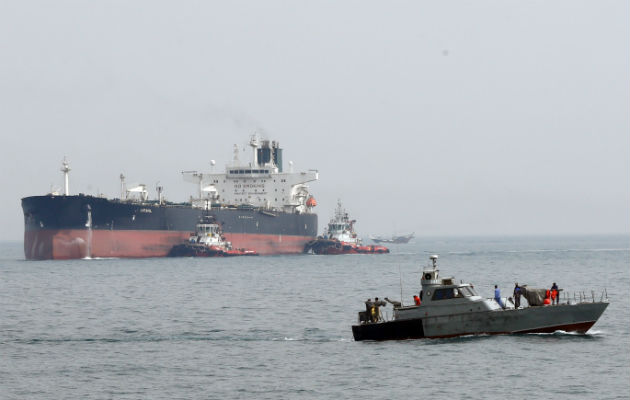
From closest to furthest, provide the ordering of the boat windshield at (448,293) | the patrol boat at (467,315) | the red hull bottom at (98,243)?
the boat windshield at (448,293)
the patrol boat at (467,315)
the red hull bottom at (98,243)

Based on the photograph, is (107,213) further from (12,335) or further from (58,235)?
(12,335)

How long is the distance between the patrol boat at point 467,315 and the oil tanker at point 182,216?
248 feet

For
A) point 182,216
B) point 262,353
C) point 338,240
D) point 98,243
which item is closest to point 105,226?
point 98,243

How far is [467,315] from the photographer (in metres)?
39.4

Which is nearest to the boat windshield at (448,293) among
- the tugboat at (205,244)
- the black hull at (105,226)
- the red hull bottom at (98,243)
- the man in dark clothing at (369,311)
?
the man in dark clothing at (369,311)

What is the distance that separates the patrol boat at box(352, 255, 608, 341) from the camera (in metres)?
39.2

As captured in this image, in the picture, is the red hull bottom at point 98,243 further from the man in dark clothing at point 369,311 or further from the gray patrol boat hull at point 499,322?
the gray patrol boat hull at point 499,322

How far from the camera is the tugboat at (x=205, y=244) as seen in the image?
12138 cm

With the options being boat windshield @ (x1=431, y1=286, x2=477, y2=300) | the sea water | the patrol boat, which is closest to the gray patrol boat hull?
the patrol boat

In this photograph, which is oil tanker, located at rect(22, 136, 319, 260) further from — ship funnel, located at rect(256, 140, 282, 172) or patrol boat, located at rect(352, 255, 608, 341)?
patrol boat, located at rect(352, 255, 608, 341)

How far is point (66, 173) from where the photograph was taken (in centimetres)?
11312

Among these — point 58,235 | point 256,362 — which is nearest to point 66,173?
point 58,235

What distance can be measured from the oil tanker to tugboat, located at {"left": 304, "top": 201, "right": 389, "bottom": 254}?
2125mm

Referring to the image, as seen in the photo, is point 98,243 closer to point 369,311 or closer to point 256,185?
point 256,185
